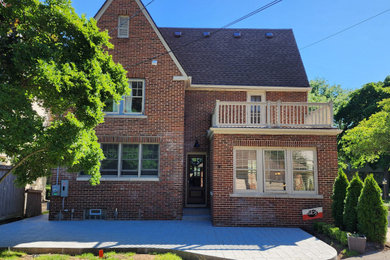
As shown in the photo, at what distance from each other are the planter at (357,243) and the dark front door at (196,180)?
6.50m

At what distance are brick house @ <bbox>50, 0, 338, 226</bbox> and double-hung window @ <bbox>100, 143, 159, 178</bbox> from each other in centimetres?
4

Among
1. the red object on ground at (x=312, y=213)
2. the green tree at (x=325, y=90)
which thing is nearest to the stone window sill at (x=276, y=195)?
the red object on ground at (x=312, y=213)

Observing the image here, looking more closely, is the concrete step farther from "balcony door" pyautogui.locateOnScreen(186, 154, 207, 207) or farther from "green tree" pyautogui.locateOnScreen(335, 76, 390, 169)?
"green tree" pyautogui.locateOnScreen(335, 76, 390, 169)

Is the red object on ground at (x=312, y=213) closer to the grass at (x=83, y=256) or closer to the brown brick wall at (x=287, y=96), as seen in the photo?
the grass at (x=83, y=256)

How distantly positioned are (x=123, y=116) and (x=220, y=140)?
4.18 meters

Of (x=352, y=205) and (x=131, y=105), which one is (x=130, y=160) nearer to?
(x=131, y=105)

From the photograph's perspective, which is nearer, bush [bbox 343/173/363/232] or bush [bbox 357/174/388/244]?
bush [bbox 357/174/388/244]

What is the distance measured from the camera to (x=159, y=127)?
1100 centimetres

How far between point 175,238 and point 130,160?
4.35 meters

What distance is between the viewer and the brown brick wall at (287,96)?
13.1m

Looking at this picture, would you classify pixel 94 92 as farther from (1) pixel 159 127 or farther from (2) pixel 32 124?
(1) pixel 159 127

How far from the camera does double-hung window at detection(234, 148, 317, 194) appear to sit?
32.7 feet

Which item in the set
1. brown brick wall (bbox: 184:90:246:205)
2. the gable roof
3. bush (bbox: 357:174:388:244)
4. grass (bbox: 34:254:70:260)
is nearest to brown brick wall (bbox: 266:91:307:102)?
brown brick wall (bbox: 184:90:246:205)

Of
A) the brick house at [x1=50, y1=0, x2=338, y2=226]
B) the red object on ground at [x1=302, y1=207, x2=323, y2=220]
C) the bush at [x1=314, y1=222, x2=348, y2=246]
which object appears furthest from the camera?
the brick house at [x1=50, y1=0, x2=338, y2=226]
